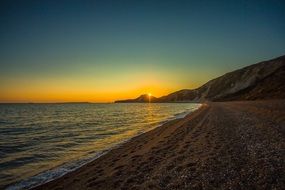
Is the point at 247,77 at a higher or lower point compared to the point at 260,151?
higher

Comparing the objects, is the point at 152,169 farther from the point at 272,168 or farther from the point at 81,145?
the point at 81,145

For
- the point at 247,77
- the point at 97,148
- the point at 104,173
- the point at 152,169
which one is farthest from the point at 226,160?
the point at 247,77

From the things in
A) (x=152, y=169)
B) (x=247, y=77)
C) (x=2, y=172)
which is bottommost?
(x=2, y=172)

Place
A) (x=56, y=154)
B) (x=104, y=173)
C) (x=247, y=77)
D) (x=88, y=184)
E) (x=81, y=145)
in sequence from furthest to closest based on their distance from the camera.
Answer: (x=247, y=77) < (x=81, y=145) < (x=56, y=154) < (x=104, y=173) < (x=88, y=184)

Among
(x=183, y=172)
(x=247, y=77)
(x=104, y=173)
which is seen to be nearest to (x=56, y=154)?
(x=104, y=173)

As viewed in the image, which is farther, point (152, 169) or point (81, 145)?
point (81, 145)

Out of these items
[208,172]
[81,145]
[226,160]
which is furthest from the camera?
[81,145]

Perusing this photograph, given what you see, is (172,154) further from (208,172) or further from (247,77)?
(247,77)

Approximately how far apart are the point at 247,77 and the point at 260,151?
201246mm

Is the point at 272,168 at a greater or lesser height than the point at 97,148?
greater

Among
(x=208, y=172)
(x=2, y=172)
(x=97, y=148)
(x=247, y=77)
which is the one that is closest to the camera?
(x=208, y=172)

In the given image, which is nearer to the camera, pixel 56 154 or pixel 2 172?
pixel 2 172

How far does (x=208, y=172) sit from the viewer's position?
8.67 m

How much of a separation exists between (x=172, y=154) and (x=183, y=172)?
3625 millimetres
